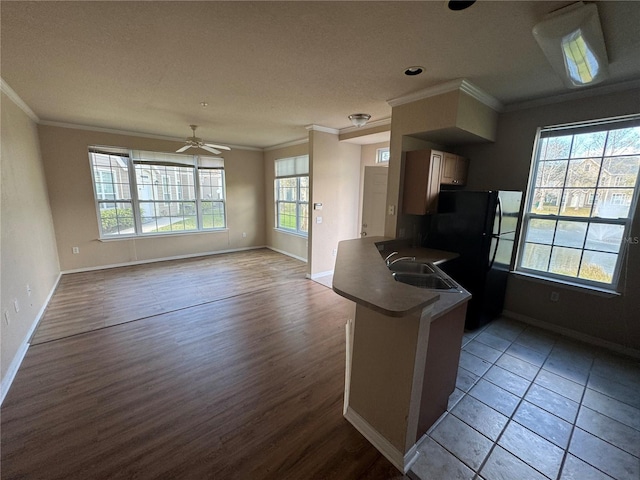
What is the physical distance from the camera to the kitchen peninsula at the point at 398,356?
1323 millimetres

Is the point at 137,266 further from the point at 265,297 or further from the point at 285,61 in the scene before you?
the point at 285,61

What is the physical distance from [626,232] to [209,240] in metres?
6.82

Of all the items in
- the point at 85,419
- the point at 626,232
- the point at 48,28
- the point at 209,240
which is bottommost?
the point at 85,419

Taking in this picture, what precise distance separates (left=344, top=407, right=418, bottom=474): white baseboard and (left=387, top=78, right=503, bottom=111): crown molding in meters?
2.93

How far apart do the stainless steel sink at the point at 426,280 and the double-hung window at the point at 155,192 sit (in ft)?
17.4

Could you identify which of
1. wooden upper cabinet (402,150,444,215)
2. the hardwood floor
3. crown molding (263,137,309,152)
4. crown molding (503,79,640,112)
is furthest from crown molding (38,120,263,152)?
crown molding (503,79,640,112)

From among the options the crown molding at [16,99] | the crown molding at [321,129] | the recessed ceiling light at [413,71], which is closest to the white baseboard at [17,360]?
the crown molding at [16,99]

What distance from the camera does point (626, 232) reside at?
252 centimetres

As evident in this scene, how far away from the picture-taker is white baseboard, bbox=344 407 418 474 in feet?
4.82

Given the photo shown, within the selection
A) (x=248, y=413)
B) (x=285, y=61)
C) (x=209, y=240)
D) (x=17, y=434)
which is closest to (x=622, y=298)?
(x=248, y=413)

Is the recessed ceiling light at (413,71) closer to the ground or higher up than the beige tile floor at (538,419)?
higher up

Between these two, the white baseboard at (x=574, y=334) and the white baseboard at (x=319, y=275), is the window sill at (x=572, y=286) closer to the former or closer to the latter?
the white baseboard at (x=574, y=334)

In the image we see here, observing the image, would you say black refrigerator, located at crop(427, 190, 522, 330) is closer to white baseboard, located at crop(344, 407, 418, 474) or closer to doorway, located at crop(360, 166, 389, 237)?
doorway, located at crop(360, 166, 389, 237)

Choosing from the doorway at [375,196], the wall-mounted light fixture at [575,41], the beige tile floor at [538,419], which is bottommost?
the beige tile floor at [538,419]
